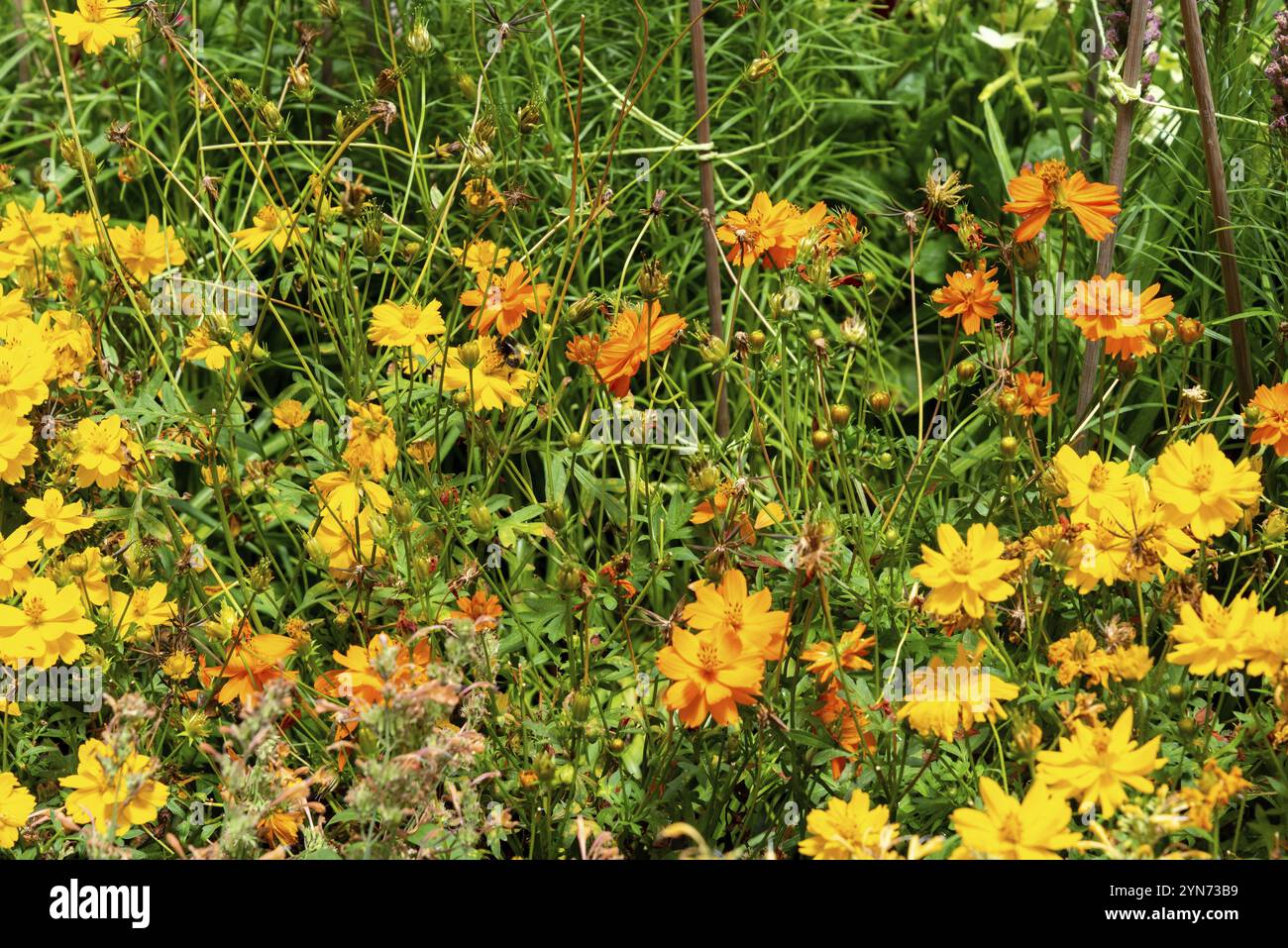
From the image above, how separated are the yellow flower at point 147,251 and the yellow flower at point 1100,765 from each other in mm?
1435

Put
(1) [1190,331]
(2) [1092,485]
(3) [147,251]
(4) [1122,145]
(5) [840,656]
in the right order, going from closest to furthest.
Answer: (5) [840,656]
(2) [1092,485]
(1) [1190,331]
(4) [1122,145]
(3) [147,251]

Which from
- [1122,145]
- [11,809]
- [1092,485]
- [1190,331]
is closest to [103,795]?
[11,809]

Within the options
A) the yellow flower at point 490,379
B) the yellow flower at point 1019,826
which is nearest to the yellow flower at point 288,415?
the yellow flower at point 490,379

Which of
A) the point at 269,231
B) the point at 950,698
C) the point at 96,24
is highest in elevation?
the point at 96,24

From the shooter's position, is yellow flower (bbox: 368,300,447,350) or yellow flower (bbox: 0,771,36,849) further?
yellow flower (bbox: 368,300,447,350)

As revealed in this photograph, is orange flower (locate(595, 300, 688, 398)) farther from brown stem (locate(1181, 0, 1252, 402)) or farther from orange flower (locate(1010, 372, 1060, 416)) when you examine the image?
brown stem (locate(1181, 0, 1252, 402))

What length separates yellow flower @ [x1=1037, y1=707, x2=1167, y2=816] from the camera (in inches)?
52.2

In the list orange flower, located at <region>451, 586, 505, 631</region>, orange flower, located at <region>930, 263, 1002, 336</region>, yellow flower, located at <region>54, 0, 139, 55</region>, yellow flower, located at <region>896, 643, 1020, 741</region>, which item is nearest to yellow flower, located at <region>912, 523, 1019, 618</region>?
yellow flower, located at <region>896, 643, 1020, 741</region>

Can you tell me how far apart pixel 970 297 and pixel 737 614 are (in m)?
0.55

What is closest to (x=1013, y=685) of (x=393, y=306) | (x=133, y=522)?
(x=393, y=306)

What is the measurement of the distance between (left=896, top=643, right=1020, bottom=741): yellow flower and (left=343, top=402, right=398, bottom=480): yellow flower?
68 cm

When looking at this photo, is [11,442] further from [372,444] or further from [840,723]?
[840,723]

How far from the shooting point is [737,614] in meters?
1.49

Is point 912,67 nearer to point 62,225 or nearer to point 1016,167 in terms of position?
point 1016,167
